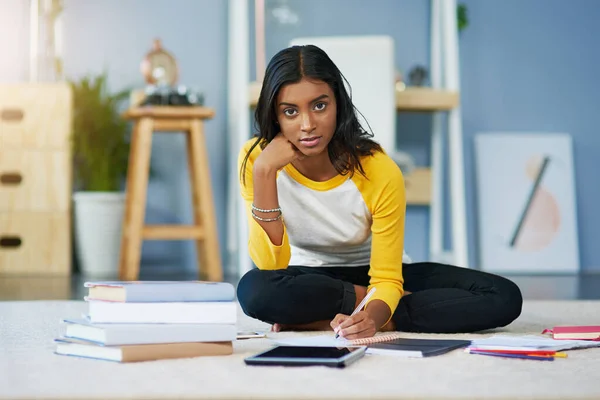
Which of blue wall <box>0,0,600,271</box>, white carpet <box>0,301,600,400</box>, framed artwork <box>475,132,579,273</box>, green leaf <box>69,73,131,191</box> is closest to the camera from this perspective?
white carpet <box>0,301,600,400</box>

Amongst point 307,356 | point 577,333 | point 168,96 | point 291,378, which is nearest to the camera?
point 291,378

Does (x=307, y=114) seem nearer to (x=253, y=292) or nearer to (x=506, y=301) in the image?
(x=253, y=292)

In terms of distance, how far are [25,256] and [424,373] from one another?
2.89 meters

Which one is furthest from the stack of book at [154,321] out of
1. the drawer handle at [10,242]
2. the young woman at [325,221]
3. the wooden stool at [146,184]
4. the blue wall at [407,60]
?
the blue wall at [407,60]

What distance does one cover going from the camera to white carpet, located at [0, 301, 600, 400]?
3.57 ft

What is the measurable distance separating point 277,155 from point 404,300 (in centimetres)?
40

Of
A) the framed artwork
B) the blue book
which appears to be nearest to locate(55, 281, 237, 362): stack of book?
the blue book

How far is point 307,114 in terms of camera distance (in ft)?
5.46

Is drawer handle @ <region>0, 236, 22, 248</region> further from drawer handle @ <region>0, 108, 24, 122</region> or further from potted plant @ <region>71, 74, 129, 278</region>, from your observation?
drawer handle @ <region>0, 108, 24, 122</region>

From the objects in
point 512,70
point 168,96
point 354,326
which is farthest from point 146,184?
point 354,326

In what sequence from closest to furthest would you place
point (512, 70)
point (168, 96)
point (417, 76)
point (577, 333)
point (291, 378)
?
point (291, 378) < point (577, 333) < point (168, 96) < point (417, 76) < point (512, 70)

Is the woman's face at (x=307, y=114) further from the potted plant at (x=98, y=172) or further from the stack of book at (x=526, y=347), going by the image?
the potted plant at (x=98, y=172)

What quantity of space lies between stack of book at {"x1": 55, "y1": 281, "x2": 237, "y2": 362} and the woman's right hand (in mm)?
371

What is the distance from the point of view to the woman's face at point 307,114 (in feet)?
5.45
